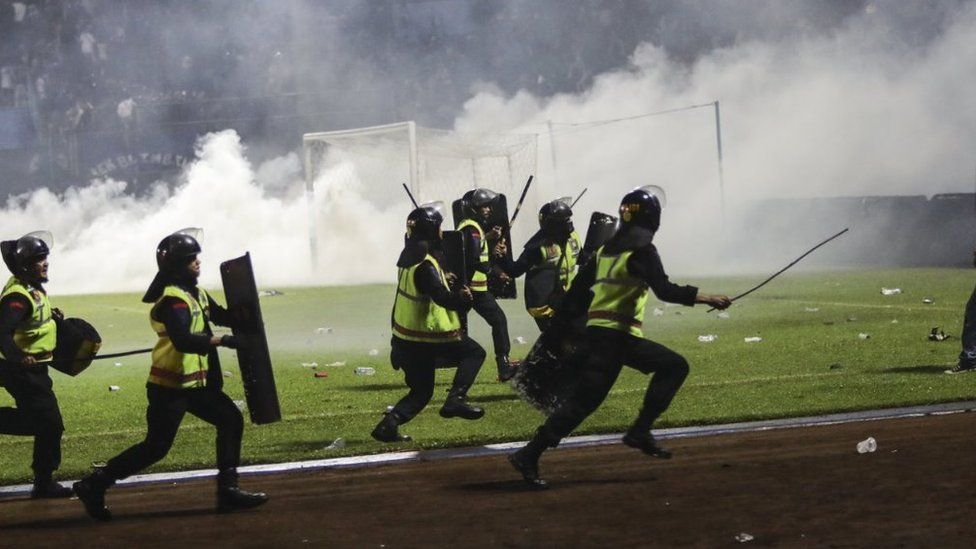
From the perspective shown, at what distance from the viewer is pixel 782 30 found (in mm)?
43500

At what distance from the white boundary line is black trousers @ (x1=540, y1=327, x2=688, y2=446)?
4.62 feet

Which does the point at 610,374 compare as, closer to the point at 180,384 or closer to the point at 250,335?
the point at 250,335

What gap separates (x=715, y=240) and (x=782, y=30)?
A: 8880 millimetres

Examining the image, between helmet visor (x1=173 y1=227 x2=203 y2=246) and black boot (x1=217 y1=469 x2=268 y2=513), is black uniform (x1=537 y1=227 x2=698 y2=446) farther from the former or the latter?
helmet visor (x1=173 y1=227 x2=203 y2=246)

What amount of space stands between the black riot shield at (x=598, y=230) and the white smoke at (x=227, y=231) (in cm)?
2111

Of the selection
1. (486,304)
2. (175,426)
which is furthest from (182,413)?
(486,304)

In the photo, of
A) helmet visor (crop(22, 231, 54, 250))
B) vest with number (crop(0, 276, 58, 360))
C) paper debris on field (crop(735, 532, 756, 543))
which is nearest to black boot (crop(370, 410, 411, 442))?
vest with number (crop(0, 276, 58, 360))

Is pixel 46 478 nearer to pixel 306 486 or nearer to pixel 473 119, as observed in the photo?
pixel 306 486

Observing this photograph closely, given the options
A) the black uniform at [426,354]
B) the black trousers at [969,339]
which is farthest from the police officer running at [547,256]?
the black trousers at [969,339]

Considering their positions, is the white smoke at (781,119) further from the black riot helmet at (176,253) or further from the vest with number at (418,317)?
the black riot helmet at (176,253)

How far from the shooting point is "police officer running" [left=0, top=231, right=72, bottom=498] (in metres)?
8.74

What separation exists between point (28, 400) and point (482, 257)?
16.0ft

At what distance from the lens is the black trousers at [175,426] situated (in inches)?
307

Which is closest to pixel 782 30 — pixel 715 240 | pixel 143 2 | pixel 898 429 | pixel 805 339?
pixel 715 240
